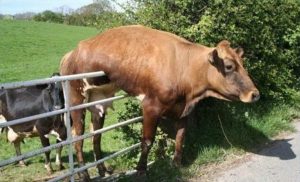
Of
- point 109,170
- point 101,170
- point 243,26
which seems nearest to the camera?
point 101,170

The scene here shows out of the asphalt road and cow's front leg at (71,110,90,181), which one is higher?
cow's front leg at (71,110,90,181)

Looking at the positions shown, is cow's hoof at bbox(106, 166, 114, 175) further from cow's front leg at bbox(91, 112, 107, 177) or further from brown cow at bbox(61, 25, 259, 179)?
brown cow at bbox(61, 25, 259, 179)

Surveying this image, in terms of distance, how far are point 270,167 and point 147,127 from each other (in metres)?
1.96

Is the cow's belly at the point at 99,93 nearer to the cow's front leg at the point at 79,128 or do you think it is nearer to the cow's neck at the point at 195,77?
the cow's front leg at the point at 79,128

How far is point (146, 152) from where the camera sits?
641 cm

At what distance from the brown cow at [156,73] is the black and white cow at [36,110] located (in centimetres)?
125

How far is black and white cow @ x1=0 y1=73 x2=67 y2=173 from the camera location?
8008mm

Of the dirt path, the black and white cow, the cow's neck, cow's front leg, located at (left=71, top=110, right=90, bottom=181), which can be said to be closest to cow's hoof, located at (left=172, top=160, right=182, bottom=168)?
the dirt path

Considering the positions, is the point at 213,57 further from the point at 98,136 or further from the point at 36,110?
the point at 36,110

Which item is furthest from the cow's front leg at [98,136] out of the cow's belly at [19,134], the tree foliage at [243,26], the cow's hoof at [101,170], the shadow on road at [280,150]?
the shadow on road at [280,150]

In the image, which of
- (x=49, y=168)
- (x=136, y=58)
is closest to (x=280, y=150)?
(x=136, y=58)

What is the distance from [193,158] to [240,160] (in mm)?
683

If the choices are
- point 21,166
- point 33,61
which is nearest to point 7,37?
point 33,61

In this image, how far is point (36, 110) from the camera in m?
8.43
